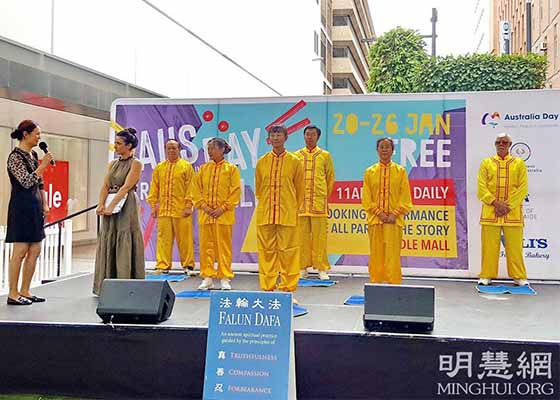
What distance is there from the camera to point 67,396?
4086 millimetres

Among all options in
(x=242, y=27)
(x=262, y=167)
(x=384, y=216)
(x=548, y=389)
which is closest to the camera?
(x=548, y=389)

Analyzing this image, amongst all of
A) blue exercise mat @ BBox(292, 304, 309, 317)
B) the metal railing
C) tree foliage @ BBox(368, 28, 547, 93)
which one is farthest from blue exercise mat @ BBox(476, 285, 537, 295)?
tree foliage @ BBox(368, 28, 547, 93)

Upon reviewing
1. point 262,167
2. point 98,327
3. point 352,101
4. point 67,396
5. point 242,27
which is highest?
point 242,27

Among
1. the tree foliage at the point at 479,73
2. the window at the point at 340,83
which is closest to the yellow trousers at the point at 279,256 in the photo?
the tree foliage at the point at 479,73

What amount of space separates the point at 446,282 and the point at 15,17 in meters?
6.02

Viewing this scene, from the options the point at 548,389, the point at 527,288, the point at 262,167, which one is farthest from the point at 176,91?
the point at 548,389

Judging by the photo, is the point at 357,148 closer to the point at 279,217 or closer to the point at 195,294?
the point at 279,217

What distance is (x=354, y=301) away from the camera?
544 centimetres

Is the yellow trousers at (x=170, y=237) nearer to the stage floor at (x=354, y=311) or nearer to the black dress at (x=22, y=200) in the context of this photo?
the stage floor at (x=354, y=311)

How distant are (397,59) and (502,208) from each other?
14.2 m

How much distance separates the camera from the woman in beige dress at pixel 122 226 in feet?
17.3

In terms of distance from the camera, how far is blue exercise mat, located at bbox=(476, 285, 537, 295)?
6027 millimetres

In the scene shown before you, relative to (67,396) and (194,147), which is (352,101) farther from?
(67,396)

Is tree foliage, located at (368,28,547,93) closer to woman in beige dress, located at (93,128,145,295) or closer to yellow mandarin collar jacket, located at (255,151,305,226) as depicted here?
yellow mandarin collar jacket, located at (255,151,305,226)
